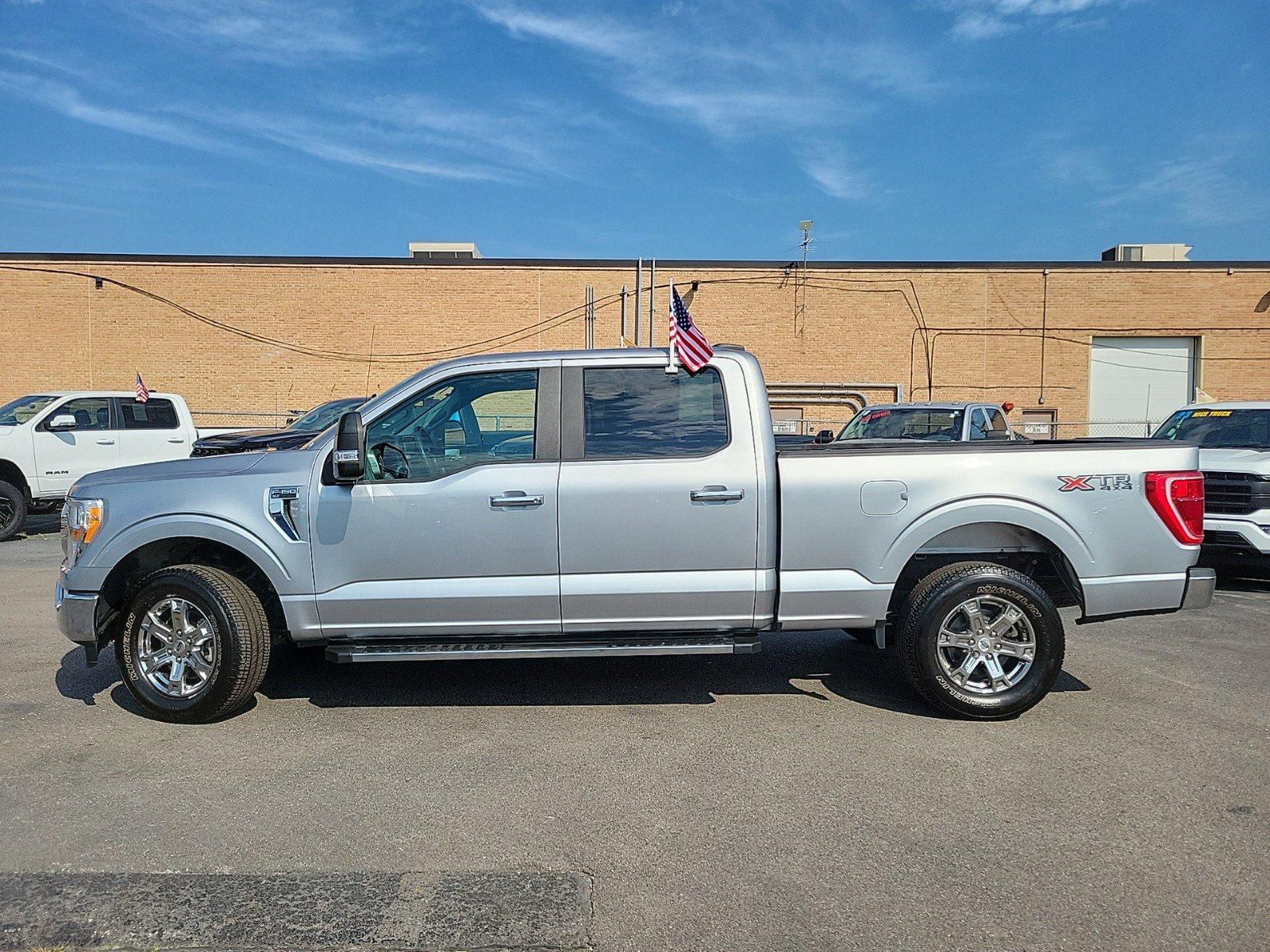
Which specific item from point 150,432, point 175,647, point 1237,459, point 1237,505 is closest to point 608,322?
point 150,432

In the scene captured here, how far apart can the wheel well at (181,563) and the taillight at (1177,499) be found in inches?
192

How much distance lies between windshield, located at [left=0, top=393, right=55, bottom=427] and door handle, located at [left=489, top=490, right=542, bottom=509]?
11.1 meters

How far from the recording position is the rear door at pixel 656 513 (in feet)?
16.4

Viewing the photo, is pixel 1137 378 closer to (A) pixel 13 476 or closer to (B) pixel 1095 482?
(B) pixel 1095 482

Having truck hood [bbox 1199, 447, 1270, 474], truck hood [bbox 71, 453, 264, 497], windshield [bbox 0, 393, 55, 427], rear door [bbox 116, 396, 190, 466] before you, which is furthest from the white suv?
windshield [bbox 0, 393, 55, 427]

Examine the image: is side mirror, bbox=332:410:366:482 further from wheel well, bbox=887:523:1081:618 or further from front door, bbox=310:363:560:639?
wheel well, bbox=887:523:1081:618

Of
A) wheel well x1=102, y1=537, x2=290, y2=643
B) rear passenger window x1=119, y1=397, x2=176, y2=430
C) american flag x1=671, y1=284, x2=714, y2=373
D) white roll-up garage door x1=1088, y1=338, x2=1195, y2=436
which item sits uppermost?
white roll-up garage door x1=1088, y1=338, x2=1195, y2=436

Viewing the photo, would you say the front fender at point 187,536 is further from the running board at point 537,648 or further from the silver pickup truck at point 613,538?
the running board at point 537,648

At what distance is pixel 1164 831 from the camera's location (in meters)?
3.79

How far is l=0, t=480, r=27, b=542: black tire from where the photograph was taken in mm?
12742

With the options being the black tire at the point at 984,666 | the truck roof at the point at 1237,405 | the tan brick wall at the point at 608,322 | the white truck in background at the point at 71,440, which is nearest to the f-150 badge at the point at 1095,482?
the black tire at the point at 984,666

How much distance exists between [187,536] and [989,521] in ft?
14.5

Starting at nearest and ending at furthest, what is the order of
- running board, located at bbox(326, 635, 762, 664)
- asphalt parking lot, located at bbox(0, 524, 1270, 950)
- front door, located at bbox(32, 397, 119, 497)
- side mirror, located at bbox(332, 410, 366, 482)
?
asphalt parking lot, located at bbox(0, 524, 1270, 950) → side mirror, located at bbox(332, 410, 366, 482) → running board, located at bbox(326, 635, 762, 664) → front door, located at bbox(32, 397, 119, 497)

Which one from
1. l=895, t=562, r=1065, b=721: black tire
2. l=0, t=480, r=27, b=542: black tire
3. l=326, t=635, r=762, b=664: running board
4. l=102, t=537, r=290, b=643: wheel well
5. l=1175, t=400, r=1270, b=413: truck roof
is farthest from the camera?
l=0, t=480, r=27, b=542: black tire
